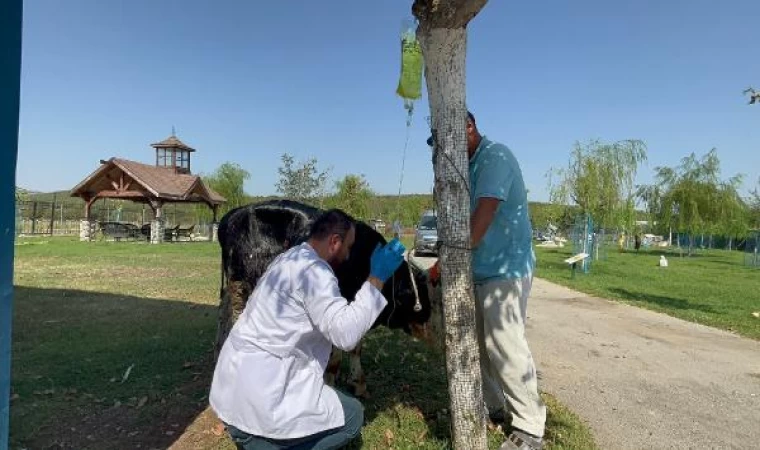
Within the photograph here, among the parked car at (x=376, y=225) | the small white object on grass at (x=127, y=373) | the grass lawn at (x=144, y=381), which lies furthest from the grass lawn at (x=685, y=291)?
the small white object on grass at (x=127, y=373)

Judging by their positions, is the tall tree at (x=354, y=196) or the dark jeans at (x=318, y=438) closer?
the dark jeans at (x=318, y=438)

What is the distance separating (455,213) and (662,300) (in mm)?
10481

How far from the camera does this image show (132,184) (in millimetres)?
30000

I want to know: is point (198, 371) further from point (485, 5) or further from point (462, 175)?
point (485, 5)

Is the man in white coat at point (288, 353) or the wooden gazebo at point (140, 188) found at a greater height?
the wooden gazebo at point (140, 188)


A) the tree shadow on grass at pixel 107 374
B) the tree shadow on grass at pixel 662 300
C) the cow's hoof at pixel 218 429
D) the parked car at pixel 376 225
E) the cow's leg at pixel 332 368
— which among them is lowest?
the tree shadow on grass at pixel 107 374

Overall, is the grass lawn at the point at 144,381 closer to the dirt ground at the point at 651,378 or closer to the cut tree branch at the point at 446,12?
the dirt ground at the point at 651,378

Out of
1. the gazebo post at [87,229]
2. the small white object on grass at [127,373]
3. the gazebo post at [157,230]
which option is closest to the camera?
the small white object on grass at [127,373]

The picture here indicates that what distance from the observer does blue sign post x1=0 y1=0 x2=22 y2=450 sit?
2475 millimetres

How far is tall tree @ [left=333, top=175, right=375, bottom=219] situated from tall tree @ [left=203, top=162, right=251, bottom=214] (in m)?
15.0

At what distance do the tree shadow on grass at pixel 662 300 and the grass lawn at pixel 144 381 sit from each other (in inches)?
280

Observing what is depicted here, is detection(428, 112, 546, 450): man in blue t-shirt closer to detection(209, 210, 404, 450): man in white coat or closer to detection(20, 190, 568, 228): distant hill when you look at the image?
detection(209, 210, 404, 450): man in white coat

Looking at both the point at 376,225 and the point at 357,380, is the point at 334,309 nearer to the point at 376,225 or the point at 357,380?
the point at 357,380

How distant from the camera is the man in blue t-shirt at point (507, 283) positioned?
133 inches
